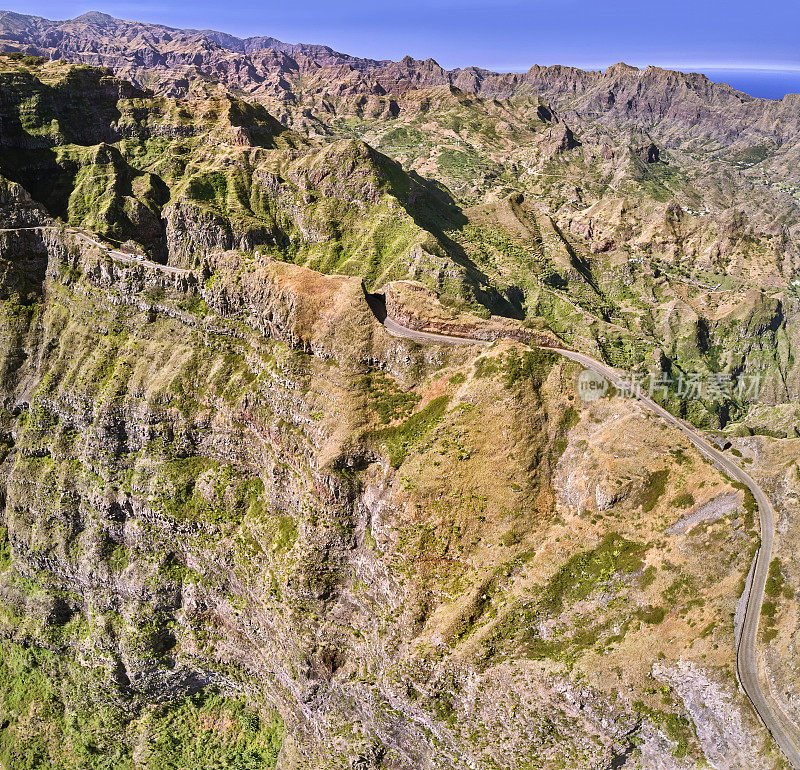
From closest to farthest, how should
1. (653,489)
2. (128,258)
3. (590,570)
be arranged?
(590,570)
(653,489)
(128,258)

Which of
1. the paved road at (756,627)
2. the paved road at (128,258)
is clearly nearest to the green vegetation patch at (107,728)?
the paved road at (756,627)

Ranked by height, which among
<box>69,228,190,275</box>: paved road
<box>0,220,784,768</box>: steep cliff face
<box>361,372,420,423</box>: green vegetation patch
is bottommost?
<box>0,220,784,768</box>: steep cliff face

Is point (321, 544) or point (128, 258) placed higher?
point (128, 258)

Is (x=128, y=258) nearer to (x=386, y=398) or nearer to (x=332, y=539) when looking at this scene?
(x=386, y=398)

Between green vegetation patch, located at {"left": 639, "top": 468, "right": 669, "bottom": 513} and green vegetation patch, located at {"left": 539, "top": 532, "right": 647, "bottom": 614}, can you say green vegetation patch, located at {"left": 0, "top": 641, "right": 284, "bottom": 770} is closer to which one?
green vegetation patch, located at {"left": 539, "top": 532, "right": 647, "bottom": 614}

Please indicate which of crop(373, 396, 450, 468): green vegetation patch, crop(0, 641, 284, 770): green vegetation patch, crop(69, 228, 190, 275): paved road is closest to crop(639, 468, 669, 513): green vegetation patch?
crop(373, 396, 450, 468): green vegetation patch

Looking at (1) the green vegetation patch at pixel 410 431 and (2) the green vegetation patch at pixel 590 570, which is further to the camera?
(1) the green vegetation patch at pixel 410 431

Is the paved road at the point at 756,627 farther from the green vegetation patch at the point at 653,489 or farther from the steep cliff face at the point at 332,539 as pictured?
the green vegetation patch at the point at 653,489

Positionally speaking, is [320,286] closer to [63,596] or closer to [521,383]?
[521,383]

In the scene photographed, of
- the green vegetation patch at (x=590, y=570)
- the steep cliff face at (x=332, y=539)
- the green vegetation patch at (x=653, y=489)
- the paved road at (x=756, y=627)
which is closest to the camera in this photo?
the paved road at (x=756, y=627)

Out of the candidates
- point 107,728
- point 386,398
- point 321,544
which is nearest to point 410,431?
point 386,398

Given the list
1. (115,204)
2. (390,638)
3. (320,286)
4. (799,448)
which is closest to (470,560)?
(390,638)
